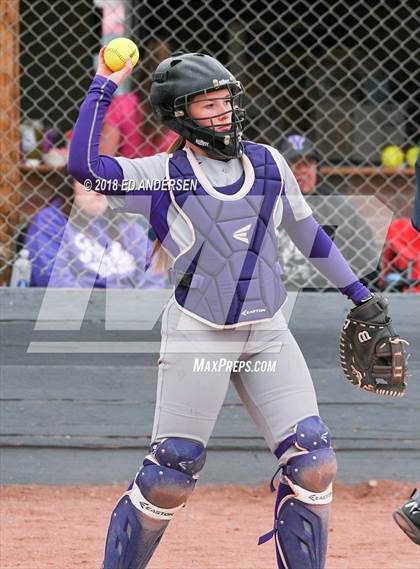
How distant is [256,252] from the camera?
3.24 meters

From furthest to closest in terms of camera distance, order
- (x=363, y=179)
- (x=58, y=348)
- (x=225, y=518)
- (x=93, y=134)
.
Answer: (x=363, y=179), (x=58, y=348), (x=225, y=518), (x=93, y=134)

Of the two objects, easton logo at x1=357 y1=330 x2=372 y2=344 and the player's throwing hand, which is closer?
the player's throwing hand

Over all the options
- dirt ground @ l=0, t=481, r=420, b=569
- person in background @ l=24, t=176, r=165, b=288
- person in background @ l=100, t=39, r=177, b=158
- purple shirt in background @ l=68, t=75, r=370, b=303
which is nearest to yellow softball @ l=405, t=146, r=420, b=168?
person in background @ l=100, t=39, r=177, b=158

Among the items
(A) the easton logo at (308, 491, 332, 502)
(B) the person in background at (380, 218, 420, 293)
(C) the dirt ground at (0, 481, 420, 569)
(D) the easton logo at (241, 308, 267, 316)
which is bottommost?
(C) the dirt ground at (0, 481, 420, 569)

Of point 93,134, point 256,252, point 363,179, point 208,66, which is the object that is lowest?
point 363,179

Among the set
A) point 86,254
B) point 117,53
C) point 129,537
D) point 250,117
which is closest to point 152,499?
point 129,537

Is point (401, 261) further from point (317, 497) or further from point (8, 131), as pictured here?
point (317, 497)

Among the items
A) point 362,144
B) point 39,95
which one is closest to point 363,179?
point 362,144

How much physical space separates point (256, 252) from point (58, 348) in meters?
2.29

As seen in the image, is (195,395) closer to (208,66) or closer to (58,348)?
(208,66)

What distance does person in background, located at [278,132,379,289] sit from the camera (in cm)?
559

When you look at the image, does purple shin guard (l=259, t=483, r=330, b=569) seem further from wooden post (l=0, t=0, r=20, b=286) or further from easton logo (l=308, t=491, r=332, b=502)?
wooden post (l=0, t=0, r=20, b=286)

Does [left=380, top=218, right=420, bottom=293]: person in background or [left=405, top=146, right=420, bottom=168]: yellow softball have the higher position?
[left=405, top=146, right=420, bottom=168]: yellow softball

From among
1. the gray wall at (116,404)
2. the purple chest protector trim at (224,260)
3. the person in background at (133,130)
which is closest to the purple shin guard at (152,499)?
the purple chest protector trim at (224,260)
